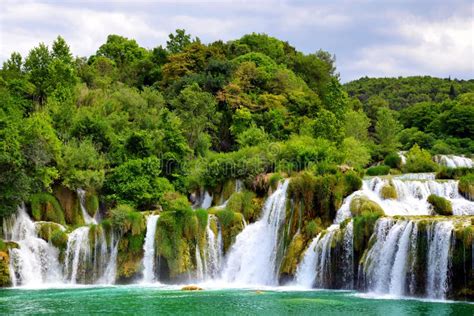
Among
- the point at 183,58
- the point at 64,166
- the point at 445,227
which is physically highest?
the point at 183,58

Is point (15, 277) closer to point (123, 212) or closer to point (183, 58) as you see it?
point (123, 212)

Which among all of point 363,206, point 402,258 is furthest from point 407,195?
point 402,258

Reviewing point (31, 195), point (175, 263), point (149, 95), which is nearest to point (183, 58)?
point (149, 95)

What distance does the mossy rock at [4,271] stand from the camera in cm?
3862

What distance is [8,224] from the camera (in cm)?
4191

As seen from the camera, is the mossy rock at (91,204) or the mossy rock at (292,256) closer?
the mossy rock at (292,256)

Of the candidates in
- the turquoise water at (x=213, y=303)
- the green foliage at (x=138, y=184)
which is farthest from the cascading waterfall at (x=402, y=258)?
the green foliage at (x=138, y=184)

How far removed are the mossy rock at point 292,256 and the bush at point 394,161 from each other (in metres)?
19.8

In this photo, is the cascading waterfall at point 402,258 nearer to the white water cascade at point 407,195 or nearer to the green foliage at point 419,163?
the white water cascade at point 407,195

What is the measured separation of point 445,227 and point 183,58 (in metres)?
41.9

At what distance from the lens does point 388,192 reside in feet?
131

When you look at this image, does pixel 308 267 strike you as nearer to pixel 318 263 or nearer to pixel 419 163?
pixel 318 263

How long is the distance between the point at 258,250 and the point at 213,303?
9.61m

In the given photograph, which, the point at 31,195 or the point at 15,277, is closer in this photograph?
the point at 15,277
